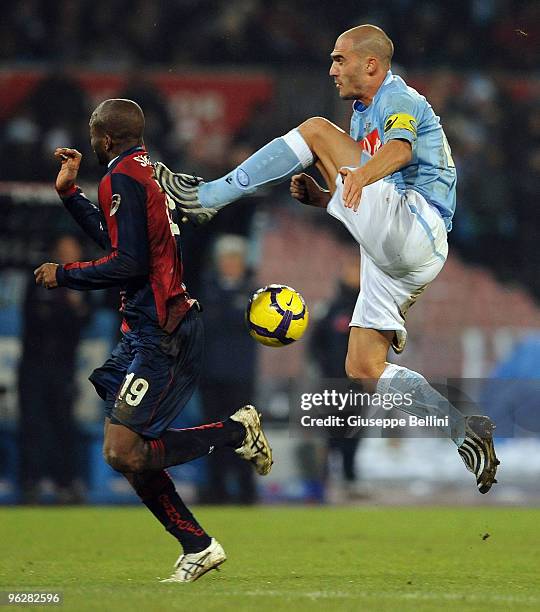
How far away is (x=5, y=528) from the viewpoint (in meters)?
8.44

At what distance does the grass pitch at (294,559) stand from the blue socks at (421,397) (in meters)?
0.70

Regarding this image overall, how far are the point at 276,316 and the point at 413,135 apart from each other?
105 centimetres

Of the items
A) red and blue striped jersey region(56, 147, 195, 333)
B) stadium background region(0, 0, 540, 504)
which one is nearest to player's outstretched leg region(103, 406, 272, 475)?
red and blue striped jersey region(56, 147, 195, 333)

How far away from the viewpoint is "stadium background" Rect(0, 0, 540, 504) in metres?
10.3

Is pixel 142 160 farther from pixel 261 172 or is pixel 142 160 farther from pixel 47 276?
pixel 47 276

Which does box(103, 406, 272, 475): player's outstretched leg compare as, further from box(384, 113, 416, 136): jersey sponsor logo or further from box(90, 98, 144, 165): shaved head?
box(384, 113, 416, 136): jersey sponsor logo

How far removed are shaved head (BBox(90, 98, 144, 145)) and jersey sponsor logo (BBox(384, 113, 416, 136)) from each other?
42.5 inches

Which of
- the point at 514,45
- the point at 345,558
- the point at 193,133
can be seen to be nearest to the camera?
the point at 345,558

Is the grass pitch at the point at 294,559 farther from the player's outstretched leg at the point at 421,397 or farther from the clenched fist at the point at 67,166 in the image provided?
the clenched fist at the point at 67,166

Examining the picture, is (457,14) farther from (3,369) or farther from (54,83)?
(3,369)

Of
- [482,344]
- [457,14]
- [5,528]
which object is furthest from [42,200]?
[457,14]

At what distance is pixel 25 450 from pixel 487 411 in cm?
380

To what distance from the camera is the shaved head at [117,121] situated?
5.39m

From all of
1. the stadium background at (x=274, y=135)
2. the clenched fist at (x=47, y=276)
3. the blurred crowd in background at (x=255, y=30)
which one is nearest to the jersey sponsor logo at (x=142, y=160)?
the clenched fist at (x=47, y=276)
